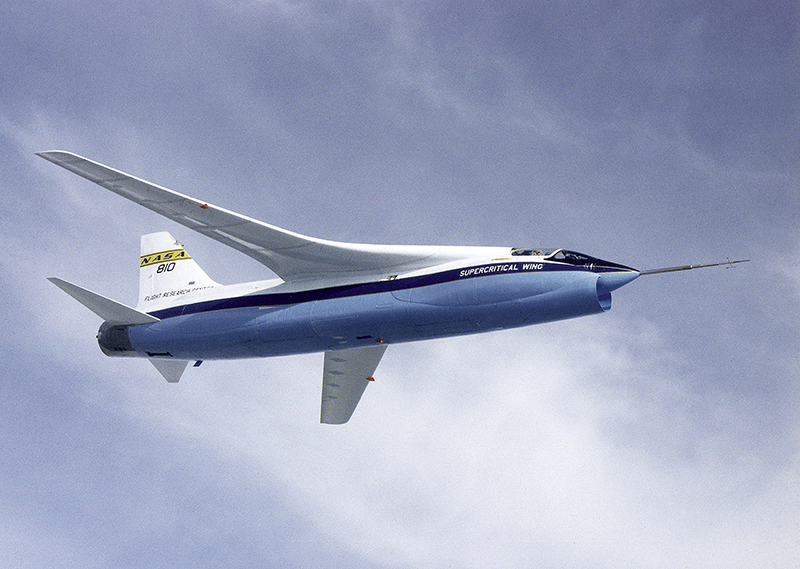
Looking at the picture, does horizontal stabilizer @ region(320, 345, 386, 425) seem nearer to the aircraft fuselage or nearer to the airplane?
the airplane

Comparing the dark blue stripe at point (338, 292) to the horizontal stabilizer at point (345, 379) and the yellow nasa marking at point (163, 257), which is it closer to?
the yellow nasa marking at point (163, 257)

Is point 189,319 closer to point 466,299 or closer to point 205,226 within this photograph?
point 205,226

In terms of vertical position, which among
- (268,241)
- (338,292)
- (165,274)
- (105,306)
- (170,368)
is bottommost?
(338,292)

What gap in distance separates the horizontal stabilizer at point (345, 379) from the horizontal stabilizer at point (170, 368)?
601cm

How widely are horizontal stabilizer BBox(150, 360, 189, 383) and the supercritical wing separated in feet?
24.3

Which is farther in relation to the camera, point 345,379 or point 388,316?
point 345,379

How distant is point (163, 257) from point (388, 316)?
14.1 m

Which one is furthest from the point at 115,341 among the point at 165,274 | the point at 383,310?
the point at 383,310

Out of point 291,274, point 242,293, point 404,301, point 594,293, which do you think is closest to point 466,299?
point 404,301

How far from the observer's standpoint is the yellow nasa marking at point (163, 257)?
112ft

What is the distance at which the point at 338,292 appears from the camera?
26.4 meters

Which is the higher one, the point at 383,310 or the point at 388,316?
the point at 383,310

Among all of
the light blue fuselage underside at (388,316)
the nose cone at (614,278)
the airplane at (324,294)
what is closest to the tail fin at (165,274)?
the airplane at (324,294)

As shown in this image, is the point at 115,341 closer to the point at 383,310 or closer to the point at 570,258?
the point at 383,310
